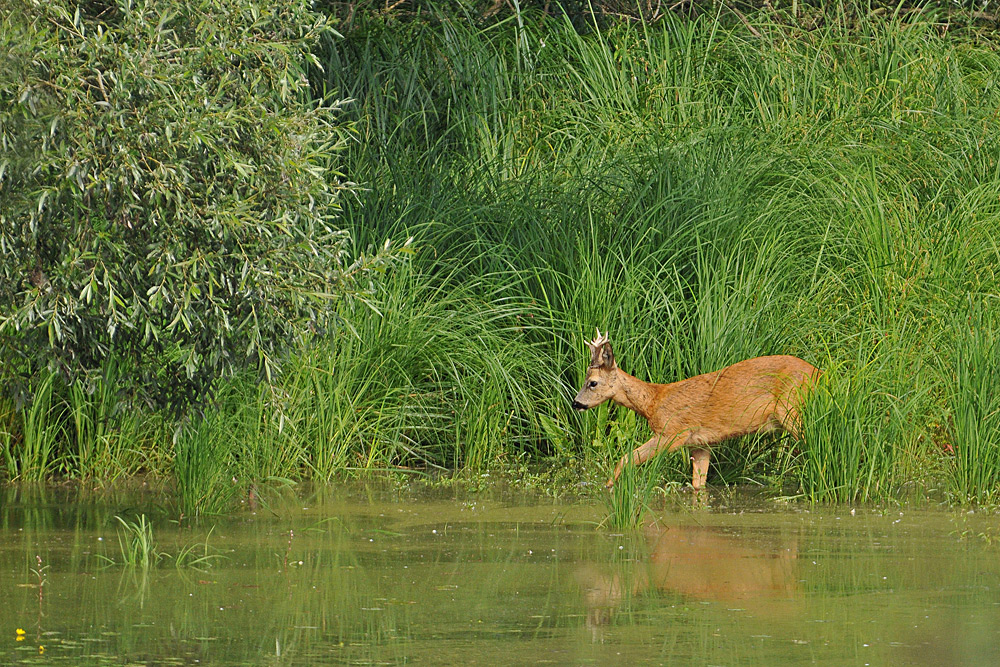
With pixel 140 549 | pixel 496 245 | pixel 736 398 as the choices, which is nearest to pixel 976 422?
pixel 736 398

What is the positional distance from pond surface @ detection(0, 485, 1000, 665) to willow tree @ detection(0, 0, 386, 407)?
3.44ft

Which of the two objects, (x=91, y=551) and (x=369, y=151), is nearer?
(x=91, y=551)

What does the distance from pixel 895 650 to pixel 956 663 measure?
0.27 m

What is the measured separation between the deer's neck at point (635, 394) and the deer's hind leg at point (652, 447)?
0.25m

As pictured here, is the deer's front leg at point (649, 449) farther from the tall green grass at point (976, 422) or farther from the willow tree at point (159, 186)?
→ the willow tree at point (159, 186)

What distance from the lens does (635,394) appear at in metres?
10.2

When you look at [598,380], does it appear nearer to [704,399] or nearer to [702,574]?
[704,399]

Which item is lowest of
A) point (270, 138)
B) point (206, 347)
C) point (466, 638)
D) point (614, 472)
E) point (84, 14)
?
point (466, 638)

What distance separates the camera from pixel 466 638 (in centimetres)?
626

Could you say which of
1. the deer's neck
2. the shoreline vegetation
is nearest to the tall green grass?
the shoreline vegetation

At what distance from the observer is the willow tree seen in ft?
22.9

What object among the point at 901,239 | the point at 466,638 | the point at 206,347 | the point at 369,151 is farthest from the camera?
the point at 369,151

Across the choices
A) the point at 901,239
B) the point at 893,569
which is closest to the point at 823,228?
the point at 901,239

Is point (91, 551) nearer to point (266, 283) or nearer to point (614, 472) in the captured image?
point (266, 283)
